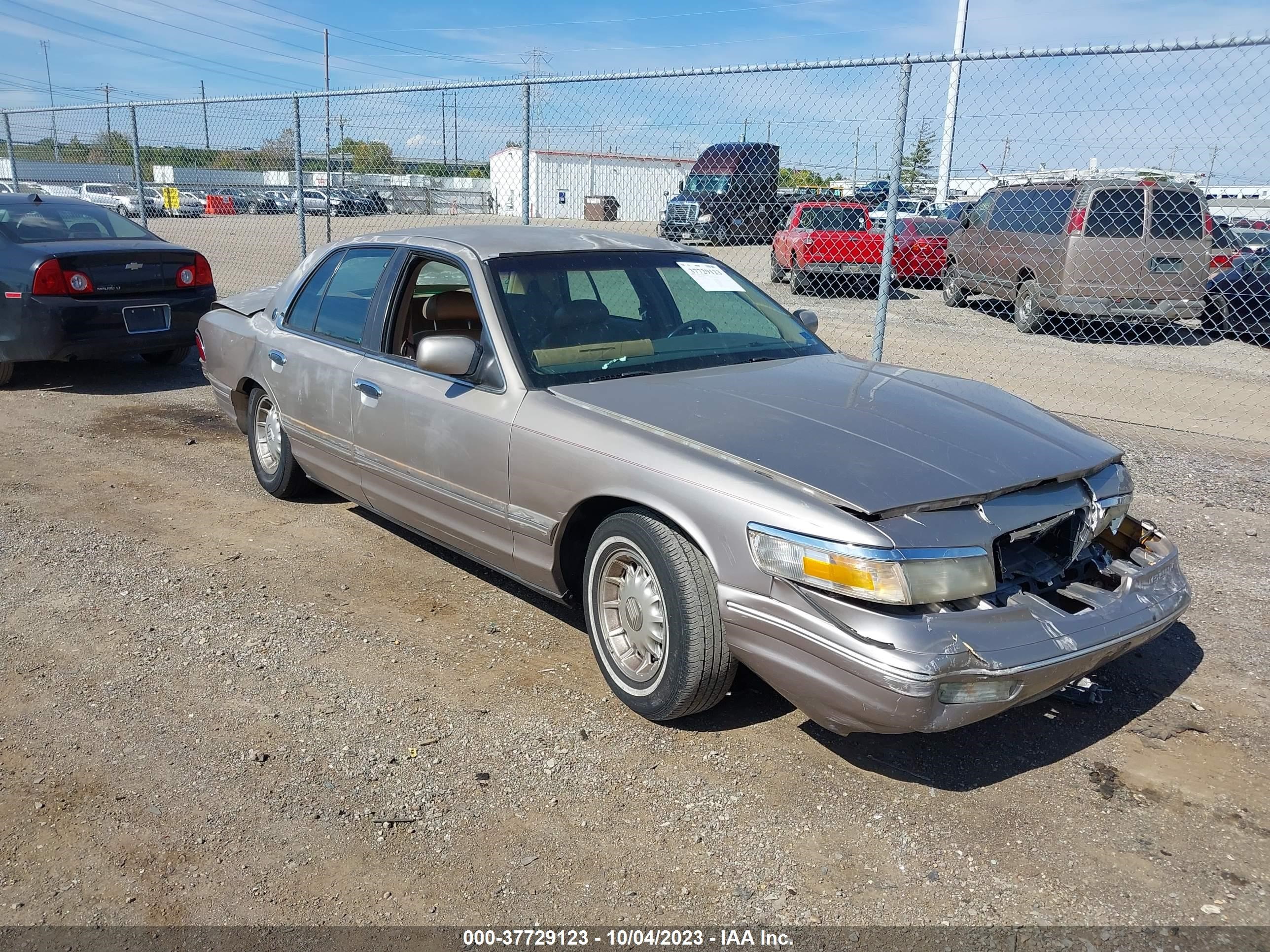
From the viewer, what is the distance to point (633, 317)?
170 inches

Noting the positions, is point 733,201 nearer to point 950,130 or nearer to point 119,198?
point 950,130

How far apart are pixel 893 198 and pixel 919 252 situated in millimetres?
11225

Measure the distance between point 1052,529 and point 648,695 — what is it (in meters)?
1.43

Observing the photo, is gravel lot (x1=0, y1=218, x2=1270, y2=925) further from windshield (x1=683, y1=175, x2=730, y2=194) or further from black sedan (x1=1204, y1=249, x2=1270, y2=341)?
windshield (x1=683, y1=175, x2=730, y2=194)

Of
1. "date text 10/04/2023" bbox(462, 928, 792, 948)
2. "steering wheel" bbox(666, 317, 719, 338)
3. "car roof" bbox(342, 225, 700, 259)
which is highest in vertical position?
"car roof" bbox(342, 225, 700, 259)

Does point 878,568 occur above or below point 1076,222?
below

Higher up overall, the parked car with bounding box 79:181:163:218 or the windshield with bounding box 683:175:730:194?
the windshield with bounding box 683:175:730:194

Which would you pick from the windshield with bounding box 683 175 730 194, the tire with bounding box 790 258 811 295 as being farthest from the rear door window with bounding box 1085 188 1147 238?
the windshield with bounding box 683 175 730 194

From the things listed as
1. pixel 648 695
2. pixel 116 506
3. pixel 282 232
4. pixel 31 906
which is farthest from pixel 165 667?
pixel 282 232

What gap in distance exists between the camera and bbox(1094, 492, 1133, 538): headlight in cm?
330

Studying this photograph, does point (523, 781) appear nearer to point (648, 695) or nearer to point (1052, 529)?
point (648, 695)

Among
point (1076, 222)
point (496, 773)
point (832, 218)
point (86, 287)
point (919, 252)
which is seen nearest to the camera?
point (496, 773)

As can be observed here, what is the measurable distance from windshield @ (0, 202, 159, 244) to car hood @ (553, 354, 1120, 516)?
696cm

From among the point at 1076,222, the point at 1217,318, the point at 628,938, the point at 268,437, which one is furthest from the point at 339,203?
the point at 628,938
